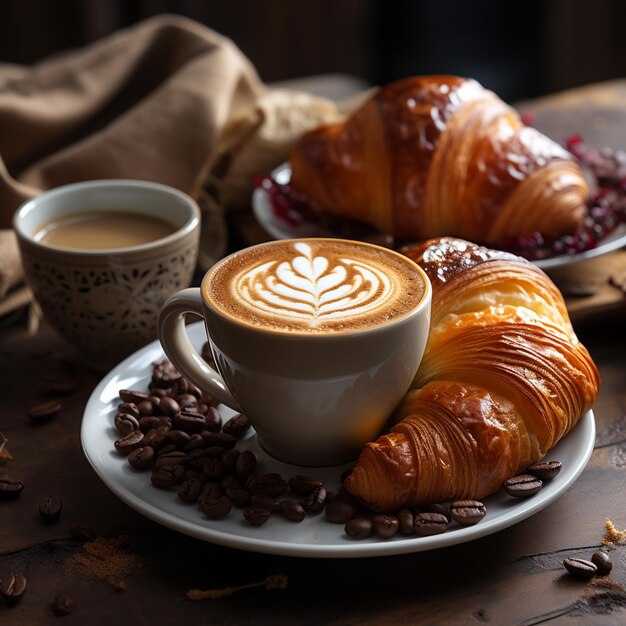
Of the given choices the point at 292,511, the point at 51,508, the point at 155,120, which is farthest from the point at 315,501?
the point at 155,120

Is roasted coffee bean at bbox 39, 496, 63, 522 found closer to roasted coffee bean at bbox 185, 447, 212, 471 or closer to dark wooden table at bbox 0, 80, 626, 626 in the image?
dark wooden table at bbox 0, 80, 626, 626

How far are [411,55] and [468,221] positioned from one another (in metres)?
2.63

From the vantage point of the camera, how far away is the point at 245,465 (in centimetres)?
118

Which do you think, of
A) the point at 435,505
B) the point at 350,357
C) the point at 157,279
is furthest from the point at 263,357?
the point at 157,279

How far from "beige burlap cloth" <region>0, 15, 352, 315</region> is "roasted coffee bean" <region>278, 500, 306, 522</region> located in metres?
0.90

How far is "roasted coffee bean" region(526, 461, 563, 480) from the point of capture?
112cm

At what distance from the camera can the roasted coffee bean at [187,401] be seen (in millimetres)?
1330

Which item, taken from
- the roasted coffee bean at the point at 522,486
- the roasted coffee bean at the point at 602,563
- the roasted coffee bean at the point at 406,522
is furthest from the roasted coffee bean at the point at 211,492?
the roasted coffee bean at the point at 602,563

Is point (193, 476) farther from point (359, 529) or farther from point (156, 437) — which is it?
point (359, 529)

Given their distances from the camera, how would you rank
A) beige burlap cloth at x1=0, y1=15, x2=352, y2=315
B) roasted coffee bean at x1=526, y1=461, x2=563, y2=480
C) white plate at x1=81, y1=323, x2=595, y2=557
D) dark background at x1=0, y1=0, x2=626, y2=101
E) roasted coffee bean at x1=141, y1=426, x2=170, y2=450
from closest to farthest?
white plate at x1=81, y1=323, x2=595, y2=557 < roasted coffee bean at x1=526, y1=461, x2=563, y2=480 < roasted coffee bean at x1=141, y1=426, x2=170, y2=450 < beige burlap cloth at x1=0, y1=15, x2=352, y2=315 < dark background at x1=0, y1=0, x2=626, y2=101

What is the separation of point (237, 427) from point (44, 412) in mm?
351

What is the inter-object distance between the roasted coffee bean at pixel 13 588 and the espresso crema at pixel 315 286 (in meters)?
0.40

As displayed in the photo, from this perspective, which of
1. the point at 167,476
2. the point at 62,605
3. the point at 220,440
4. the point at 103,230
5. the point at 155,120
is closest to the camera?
the point at 62,605

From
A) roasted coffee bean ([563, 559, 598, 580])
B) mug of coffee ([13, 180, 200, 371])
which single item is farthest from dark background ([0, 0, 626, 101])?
roasted coffee bean ([563, 559, 598, 580])
